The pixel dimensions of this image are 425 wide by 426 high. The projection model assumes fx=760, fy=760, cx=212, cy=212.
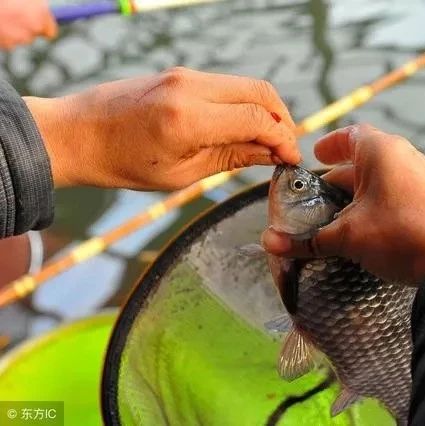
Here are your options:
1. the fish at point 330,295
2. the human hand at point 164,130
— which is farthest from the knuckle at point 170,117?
the fish at point 330,295

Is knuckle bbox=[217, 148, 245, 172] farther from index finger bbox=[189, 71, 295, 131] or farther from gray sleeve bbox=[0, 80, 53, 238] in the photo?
gray sleeve bbox=[0, 80, 53, 238]

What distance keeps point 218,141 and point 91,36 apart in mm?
1220

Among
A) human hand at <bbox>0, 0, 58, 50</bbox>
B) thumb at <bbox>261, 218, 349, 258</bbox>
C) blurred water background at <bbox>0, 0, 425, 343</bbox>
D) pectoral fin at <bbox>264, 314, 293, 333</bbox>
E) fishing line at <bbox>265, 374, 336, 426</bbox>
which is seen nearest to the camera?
thumb at <bbox>261, 218, 349, 258</bbox>

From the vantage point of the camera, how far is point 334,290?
0.68 m

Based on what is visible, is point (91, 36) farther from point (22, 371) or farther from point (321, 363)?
point (321, 363)

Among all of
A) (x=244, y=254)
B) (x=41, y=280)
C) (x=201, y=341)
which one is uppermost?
(x=244, y=254)

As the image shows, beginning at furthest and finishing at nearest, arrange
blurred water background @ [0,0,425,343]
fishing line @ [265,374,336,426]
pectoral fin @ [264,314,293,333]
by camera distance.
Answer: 1. blurred water background @ [0,0,425,343]
2. fishing line @ [265,374,336,426]
3. pectoral fin @ [264,314,293,333]

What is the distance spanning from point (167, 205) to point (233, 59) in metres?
0.51

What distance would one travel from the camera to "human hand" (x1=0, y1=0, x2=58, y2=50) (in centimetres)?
121

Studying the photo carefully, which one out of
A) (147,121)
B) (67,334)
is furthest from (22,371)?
(147,121)

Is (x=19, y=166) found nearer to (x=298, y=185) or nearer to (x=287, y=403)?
(x=298, y=185)

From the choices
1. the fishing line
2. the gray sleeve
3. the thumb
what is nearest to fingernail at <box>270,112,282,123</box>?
the thumb

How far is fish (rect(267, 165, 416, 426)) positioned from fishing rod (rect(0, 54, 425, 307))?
0.53 meters

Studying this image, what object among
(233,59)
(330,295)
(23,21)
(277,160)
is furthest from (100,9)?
(330,295)
